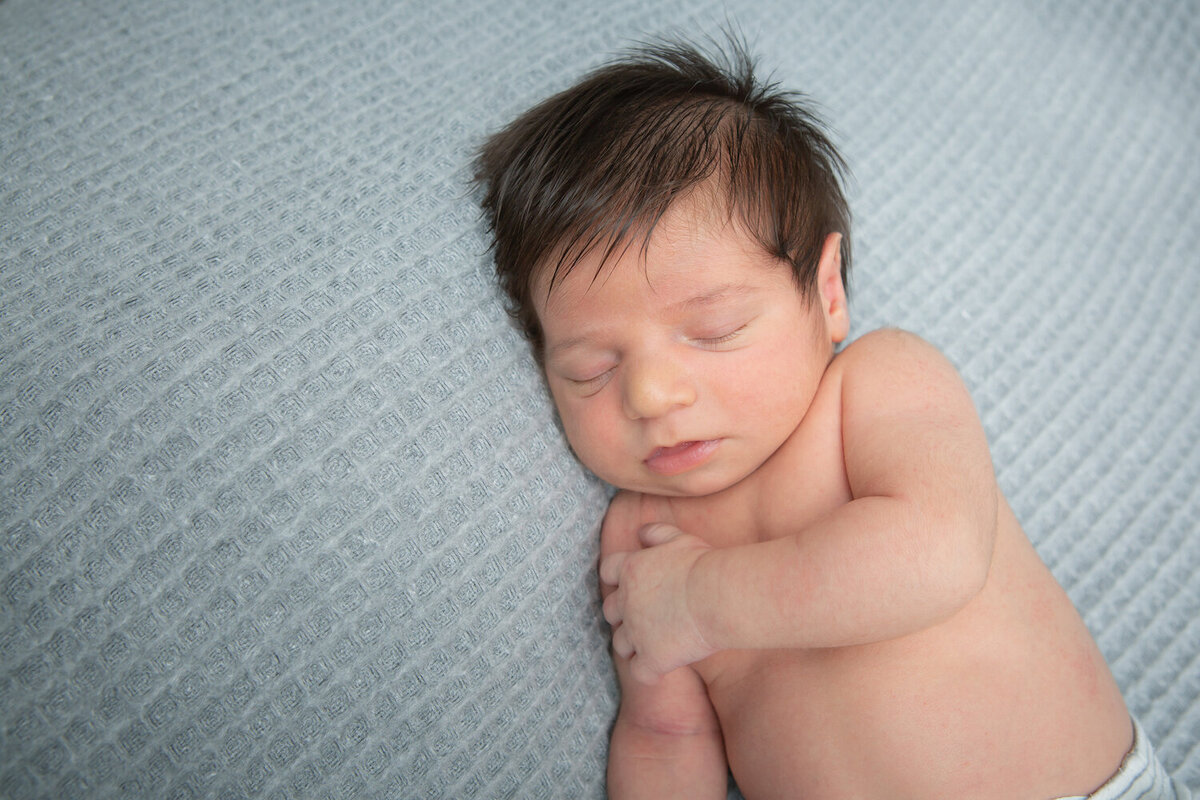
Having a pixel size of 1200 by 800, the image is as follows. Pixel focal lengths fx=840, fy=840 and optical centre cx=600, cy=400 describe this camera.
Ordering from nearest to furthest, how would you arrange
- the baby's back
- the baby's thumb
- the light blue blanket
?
1. the light blue blanket
2. the baby's back
3. the baby's thumb

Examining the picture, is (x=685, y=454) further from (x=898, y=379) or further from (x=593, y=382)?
(x=898, y=379)

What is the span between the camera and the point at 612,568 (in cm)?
88

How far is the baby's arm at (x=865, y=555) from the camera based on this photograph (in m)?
0.70

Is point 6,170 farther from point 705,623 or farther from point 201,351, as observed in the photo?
point 705,623

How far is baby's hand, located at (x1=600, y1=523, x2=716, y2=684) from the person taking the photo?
0.79m

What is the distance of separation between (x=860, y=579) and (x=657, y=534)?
0.24m

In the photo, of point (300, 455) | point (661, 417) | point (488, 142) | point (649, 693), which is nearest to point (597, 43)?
point (488, 142)

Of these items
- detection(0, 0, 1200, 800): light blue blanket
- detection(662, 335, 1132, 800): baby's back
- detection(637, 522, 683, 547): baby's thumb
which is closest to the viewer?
detection(0, 0, 1200, 800): light blue blanket

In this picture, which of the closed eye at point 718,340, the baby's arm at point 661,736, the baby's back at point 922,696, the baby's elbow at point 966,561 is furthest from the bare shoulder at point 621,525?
the baby's elbow at point 966,561

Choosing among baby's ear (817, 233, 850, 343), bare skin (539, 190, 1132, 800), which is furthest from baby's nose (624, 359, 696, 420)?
baby's ear (817, 233, 850, 343)

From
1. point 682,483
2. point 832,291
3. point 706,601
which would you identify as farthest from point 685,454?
point 832,291

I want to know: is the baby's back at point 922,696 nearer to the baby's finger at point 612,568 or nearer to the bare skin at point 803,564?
the bare skin at point 803,564

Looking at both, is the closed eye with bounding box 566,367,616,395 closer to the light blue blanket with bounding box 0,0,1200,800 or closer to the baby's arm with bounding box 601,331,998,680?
the light blue blanket with bounding box 0,0,1200,800

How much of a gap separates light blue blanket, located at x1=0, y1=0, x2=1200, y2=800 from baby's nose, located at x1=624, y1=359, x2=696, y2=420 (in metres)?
0.14
